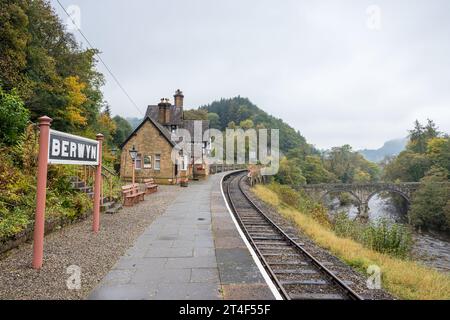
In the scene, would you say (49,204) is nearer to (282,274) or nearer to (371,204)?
(282,274)

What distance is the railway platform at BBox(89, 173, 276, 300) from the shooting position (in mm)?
4926

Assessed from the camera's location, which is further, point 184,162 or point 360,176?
point 360,176

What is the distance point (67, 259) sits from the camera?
21.1ft

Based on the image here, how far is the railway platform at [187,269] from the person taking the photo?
493 centimetres

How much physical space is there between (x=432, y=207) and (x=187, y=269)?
4314cm

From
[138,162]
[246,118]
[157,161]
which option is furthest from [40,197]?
[246,118]

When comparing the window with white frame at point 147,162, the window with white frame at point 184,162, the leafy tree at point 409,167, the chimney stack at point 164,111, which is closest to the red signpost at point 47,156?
the window with white frame at point 147,162

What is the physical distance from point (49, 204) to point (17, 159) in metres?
2.49

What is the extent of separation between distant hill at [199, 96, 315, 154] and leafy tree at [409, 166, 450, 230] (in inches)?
2633

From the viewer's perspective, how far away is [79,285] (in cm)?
512

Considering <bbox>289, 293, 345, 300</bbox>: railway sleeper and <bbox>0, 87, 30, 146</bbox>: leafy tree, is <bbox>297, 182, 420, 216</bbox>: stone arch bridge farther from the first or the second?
<bbox>289, 293, 345, 300</bbox>: railway sleeper

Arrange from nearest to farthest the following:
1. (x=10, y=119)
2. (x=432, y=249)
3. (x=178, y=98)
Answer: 1. (x=10, y=119)
2. (x=432, y=249)
3. (x=178, y=98)

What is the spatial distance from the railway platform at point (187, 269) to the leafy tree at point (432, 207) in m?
37.8

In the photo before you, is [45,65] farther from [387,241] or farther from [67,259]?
[387,241]
